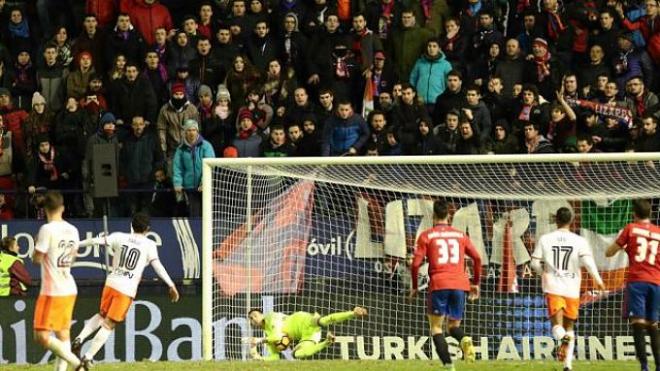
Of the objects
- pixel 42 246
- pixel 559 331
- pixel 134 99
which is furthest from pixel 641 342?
pixel 134 99

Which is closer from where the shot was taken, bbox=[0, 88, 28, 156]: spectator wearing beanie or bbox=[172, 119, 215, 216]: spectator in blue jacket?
bbox=[172, 119, 215, 216]: spectator in blue jacket

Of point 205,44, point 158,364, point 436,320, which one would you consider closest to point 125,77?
point 205,44

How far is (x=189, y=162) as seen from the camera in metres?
22.0

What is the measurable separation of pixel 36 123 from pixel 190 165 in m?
2.67

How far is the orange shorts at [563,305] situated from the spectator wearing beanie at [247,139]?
6.20 m

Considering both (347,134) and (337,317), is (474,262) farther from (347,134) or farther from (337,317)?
(347,134)

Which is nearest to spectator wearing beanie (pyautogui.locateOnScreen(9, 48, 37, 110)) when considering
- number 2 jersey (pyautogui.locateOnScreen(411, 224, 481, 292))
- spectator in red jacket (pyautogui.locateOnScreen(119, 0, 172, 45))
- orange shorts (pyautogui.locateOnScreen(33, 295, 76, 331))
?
spectator in red jacket (pyautogui.locateOnScreen(119, 0, 172, 45))

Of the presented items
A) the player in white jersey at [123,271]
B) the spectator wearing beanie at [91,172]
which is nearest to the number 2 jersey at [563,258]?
the player in white jersey at [123,271]

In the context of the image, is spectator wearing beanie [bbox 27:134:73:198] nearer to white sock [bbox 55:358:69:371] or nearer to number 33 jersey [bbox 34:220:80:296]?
white sock [bbox 55:358:69:371]

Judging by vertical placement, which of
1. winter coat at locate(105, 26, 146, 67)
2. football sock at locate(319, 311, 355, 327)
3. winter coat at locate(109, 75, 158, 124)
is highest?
winter coat at locate(105, 26, 146, 67)

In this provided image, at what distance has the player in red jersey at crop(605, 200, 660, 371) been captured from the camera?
1675 cm

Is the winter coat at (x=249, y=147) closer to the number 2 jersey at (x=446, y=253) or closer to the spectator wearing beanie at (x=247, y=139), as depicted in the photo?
the spectator wearing beanie at (x=247, y=139)

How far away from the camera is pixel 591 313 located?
820 inches

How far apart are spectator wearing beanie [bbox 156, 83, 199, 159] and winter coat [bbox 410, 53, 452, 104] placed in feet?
10.3
